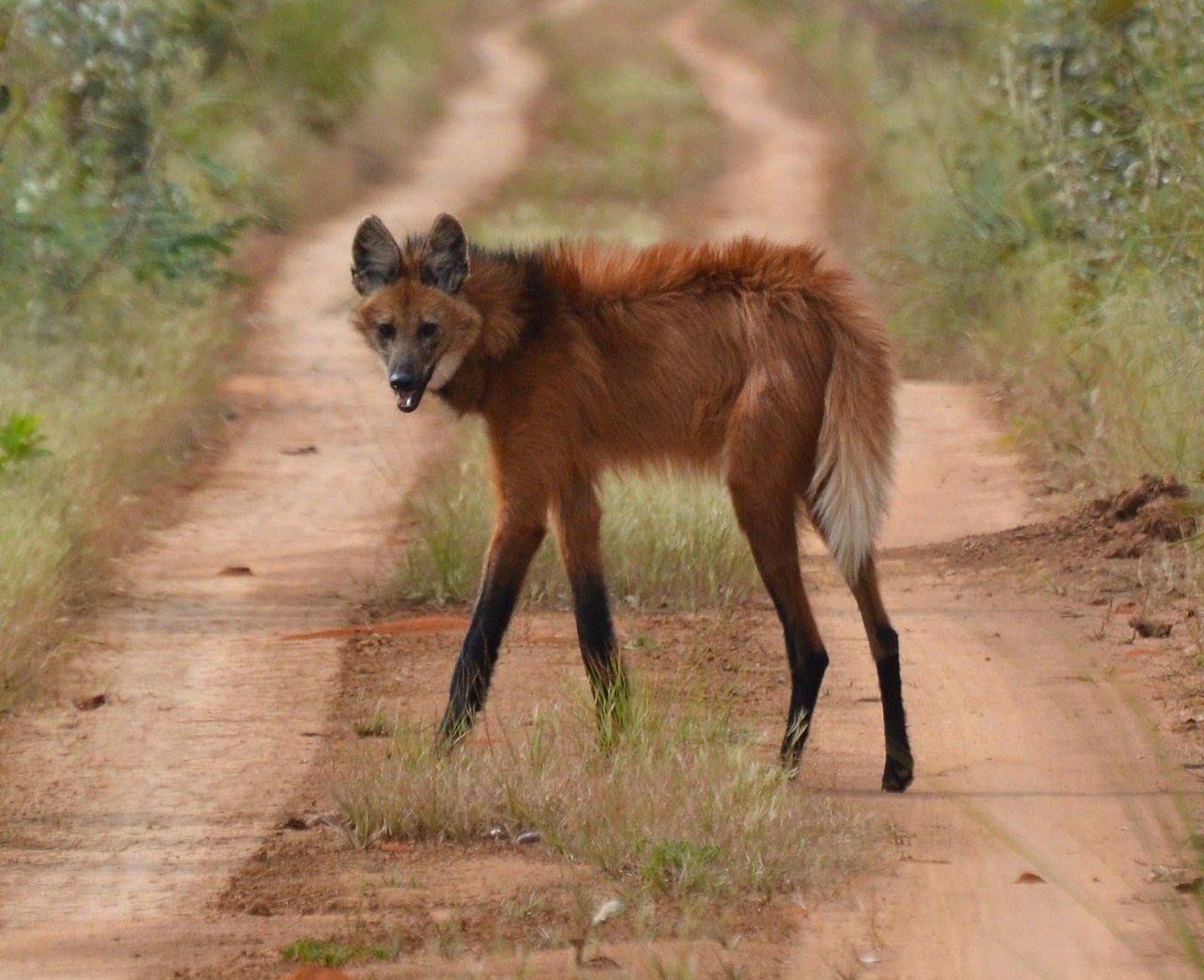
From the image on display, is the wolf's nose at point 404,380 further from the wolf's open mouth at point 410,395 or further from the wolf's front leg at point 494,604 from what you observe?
the wolf's front leg at point 494,604

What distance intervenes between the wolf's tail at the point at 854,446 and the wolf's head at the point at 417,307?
3.50 ft

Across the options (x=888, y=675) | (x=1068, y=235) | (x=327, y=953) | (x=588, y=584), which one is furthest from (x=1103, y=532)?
(x=327, y=953)

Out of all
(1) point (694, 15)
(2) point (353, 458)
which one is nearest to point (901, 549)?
(2) point (353, 458)

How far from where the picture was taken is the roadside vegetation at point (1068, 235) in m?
6.87

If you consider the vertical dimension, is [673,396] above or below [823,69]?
above

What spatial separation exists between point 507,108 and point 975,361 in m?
14.8

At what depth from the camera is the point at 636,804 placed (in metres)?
4.40

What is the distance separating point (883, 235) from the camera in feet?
46.0

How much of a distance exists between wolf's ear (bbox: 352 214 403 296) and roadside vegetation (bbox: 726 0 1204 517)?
4.26ft

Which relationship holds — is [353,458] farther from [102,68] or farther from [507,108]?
[507,108]

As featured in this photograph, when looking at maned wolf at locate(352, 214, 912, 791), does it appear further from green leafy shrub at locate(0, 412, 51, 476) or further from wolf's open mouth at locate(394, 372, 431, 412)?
green leafy shrub at locate(0, 412, 51, 476)

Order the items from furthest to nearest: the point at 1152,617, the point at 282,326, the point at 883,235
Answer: the point at 883,235
the point at 282,326
the point at 1152,617

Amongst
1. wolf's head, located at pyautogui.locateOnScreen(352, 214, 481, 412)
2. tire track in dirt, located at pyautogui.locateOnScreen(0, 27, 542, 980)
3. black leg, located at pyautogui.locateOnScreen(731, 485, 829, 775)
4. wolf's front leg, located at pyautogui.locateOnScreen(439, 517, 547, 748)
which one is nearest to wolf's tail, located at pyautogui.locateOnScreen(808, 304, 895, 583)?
black leg, located at pyautogui.locateOnScreen(731, 485, 829, 775)

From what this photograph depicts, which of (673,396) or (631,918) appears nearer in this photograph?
(631,918)
